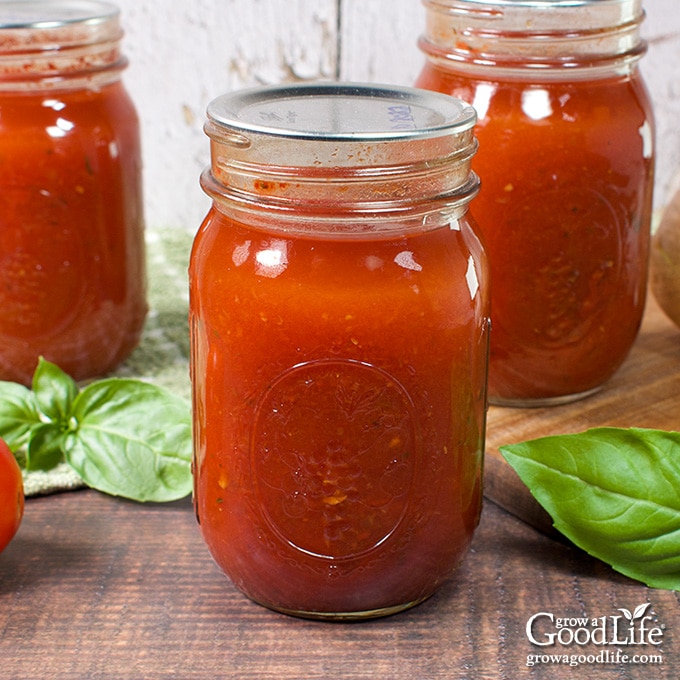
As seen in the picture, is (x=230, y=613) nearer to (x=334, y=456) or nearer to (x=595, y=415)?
(x=334, y=456)

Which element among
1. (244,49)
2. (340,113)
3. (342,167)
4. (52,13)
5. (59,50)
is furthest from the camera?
(244,49)

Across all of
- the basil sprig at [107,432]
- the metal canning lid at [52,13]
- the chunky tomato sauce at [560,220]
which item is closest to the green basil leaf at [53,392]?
the basil sprig at [107,432]

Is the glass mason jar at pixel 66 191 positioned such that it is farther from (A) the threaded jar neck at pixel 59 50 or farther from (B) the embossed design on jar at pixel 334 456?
(B) the embossed design on jar at pixel 334 456

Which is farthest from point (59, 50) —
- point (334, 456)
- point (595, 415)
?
point (595, 415)

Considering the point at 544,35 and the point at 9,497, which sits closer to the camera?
the point at 9,497

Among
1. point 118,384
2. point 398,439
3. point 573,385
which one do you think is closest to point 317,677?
point 398,439
